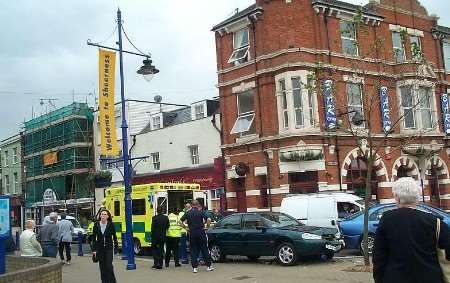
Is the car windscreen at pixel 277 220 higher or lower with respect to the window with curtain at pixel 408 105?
lower

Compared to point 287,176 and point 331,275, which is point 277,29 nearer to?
point 287,176

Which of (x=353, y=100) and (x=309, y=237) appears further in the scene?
(x=353, y=100)

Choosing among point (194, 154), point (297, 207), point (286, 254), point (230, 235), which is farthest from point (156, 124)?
point (286, 254)

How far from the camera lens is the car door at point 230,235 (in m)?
16.7

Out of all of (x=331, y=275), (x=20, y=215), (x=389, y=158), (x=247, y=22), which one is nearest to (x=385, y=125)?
(x=389, y=158)

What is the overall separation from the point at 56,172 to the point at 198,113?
64.8 feet

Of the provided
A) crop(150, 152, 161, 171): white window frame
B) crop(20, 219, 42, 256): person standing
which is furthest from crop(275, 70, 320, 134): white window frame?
crop(20, 219, 42, 256): person standing

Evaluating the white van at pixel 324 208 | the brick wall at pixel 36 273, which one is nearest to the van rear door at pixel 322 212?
the white van at pixel 324 208

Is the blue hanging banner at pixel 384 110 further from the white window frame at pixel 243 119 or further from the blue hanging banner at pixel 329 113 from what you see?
the white window frame at pixel 243 119

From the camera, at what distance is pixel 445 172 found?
104 feet

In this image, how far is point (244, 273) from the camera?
1432 centimetres

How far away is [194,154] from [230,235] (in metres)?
19.6

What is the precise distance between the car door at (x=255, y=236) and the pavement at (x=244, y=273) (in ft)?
1.28

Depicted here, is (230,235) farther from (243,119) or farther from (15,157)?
(15,157)
